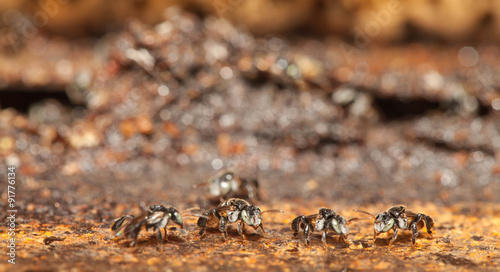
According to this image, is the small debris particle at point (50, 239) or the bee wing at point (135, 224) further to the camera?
the small debris particle at point (50, 239)

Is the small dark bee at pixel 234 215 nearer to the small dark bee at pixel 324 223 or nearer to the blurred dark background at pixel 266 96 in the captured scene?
the small dark bee at pixel 324 223

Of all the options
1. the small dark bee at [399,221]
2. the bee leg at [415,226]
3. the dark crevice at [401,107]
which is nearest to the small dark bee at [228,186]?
the small dark bee at [399,221]

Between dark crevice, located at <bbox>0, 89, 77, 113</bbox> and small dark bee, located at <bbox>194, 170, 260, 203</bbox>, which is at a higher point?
dark crevice, located at <bbox>0, 89, 77, 113</bbox>

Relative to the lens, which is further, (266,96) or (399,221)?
(266,96)

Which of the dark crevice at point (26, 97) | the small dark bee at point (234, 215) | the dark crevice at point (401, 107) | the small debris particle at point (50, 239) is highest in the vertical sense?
the dark crevice at point (26, 97)

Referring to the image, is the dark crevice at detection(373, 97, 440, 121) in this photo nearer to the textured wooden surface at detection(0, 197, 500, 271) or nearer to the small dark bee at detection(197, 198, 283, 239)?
the textured wooden surface at detection(0, 197, 500, 271)

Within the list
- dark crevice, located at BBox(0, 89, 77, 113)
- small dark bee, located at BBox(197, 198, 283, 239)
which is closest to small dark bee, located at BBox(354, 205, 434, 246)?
small dark bee, located at BBox(197, 198, 283, 239)

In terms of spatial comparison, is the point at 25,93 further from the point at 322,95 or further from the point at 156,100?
the point at 322,95

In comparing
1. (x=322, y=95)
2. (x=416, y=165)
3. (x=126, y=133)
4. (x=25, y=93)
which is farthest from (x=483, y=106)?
(x=25, y=93)

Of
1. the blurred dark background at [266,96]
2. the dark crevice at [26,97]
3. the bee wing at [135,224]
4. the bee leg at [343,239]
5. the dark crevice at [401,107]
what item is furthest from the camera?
the dark crevice at [26,97]

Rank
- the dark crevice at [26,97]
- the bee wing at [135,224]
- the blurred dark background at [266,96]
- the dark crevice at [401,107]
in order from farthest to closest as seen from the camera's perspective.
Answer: the dark crevice at [26,97] < the dark crevice at [401,107] < the blurred dark background at [266,96] < the bee wing at [135,224]

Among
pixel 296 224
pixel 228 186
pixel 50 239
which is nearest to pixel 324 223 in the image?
pixel 296 224

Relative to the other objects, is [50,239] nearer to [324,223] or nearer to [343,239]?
[324,223]
